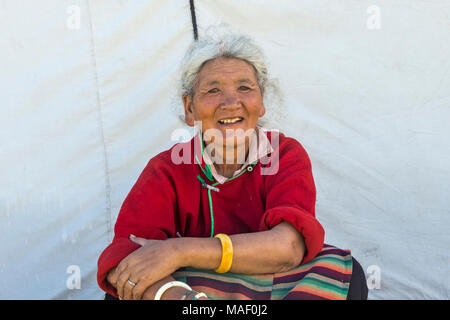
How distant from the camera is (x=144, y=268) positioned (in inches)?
59.2

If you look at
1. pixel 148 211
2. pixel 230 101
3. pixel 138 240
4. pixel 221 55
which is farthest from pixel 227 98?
pixel 138 240

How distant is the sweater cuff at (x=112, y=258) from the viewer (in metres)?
1.58

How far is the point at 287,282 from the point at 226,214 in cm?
37

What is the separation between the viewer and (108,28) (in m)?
2.51

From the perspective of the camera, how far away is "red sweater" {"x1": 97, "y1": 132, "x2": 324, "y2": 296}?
1.73 m

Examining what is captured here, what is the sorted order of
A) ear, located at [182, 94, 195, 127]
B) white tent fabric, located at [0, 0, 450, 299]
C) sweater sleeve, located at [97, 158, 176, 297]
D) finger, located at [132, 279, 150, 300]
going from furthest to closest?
white tent fabric, located at [0, 0, 450, 299] < ear, located at [182, 94, 195, 127] < sweater sleeve, located at [97, 158, 176, 297] < finger, located at [132, 279, 150, 300]

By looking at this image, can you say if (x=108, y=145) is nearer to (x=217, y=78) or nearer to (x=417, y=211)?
(x=217, y=78)

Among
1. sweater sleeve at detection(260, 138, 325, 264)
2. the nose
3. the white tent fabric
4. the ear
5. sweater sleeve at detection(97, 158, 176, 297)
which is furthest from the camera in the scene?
the white tent fabric

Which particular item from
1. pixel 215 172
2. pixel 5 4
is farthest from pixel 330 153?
pixel 5 4

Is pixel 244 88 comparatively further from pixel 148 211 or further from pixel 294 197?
pixel 148 211

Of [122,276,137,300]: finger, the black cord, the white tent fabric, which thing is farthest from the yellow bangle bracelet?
the black cord

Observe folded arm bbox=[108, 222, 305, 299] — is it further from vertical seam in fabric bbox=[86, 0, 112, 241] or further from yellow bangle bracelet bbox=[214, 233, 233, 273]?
vertical seam in fabric bbox=[86, 0, 112, 241]

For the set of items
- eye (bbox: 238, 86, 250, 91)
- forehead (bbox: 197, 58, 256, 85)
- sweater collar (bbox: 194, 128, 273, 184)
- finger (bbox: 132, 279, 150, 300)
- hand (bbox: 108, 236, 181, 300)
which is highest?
forehead (bbox: 197, 58, 256, 85)

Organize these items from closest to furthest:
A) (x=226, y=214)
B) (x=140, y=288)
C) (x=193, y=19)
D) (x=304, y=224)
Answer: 1. (x=140, y=288)
2. (x=304, y=224)
3. (x=226, y=214)
4. (x=193, y=19)
